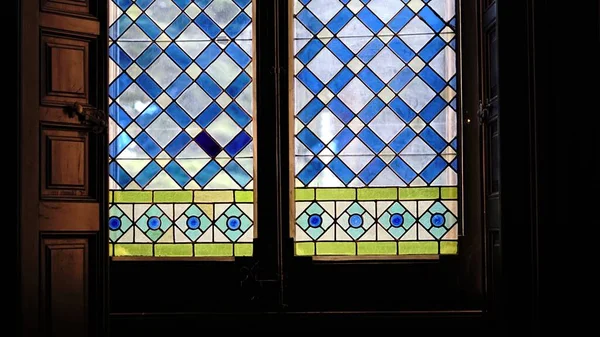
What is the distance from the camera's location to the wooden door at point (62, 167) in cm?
331

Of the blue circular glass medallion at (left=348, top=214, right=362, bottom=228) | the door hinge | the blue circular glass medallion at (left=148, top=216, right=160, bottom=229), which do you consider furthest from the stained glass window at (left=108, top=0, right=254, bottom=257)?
the door hinge

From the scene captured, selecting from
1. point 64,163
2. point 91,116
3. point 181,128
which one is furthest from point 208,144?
point 64,163

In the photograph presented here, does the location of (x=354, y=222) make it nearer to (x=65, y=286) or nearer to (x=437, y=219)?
(x=437, y=219)

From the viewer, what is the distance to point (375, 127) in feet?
14.7

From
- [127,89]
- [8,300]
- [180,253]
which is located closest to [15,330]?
[8,300]

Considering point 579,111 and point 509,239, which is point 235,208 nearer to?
point 509,239

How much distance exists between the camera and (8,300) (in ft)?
10.5

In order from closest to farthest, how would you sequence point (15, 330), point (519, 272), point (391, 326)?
point (15, 330) < point (519, 272) < point (391, 326)

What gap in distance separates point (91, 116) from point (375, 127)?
57.7 inches

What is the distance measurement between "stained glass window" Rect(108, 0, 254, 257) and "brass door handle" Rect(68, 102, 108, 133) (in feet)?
2.83

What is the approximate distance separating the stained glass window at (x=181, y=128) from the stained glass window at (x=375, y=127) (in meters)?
0.29

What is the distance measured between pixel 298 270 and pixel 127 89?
4.01 ft

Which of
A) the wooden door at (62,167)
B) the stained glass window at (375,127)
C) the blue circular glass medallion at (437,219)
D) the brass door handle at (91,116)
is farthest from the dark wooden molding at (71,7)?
the blue circular glass medallion at (437,219)

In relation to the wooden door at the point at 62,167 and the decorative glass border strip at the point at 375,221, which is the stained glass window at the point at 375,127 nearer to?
the decorative glass border strip at the point at 375,221
